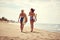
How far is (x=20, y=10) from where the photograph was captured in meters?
2.61

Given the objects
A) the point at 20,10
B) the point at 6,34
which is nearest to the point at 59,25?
the point at 20,10

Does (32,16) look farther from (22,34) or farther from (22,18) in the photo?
(22,34)

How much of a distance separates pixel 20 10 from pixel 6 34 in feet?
1.34

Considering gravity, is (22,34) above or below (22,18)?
below

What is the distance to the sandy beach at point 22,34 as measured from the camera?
98.0 inches

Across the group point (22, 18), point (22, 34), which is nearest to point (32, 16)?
point (22, 18)

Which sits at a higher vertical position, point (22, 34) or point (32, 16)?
point (32, 16)

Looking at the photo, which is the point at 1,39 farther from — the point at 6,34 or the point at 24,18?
the point at 24,18

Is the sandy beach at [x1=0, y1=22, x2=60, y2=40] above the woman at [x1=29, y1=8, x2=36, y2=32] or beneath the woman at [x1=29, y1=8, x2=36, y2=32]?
beneath

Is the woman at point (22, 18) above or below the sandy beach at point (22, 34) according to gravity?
above

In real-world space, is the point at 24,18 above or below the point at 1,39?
above

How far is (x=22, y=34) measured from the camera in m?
2.54

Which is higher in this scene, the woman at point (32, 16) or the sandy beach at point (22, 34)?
the woman at point (32, 16)

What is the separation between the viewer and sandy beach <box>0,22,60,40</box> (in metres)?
2.49
